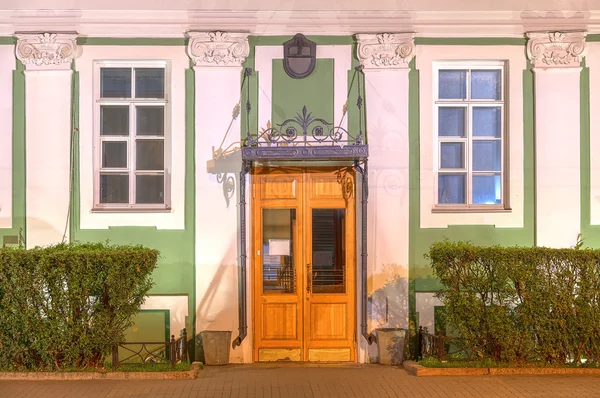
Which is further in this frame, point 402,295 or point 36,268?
point 402,295

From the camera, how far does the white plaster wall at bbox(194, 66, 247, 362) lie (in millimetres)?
11344

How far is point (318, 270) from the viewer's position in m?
11.5

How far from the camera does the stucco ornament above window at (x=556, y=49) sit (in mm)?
11555

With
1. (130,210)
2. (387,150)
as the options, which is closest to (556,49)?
(387,150)

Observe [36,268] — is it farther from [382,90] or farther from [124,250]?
[382,90]

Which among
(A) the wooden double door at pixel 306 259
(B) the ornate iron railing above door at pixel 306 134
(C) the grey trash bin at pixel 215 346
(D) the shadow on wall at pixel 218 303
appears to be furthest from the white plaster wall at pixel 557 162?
(C) the grey trash bin at pixel 215 346

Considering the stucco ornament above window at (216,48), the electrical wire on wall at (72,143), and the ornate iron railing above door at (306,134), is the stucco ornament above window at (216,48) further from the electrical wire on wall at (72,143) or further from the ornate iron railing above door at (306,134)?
the electrical wire on wall at (72,143)

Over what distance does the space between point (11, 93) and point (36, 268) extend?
3113 millimetres

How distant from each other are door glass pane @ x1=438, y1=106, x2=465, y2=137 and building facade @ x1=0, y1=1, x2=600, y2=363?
0.34 m

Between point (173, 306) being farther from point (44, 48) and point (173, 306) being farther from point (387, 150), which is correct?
point (44, 48)

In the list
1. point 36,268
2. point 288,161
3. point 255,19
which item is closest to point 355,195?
point 288,161

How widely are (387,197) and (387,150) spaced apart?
70 cm

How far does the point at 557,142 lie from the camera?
456 inches

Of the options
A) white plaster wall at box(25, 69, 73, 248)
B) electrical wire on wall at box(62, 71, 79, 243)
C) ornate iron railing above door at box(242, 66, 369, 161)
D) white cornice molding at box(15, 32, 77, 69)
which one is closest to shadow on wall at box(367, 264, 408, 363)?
ornate iron railing above door at box(242, 66, 369, 161)
